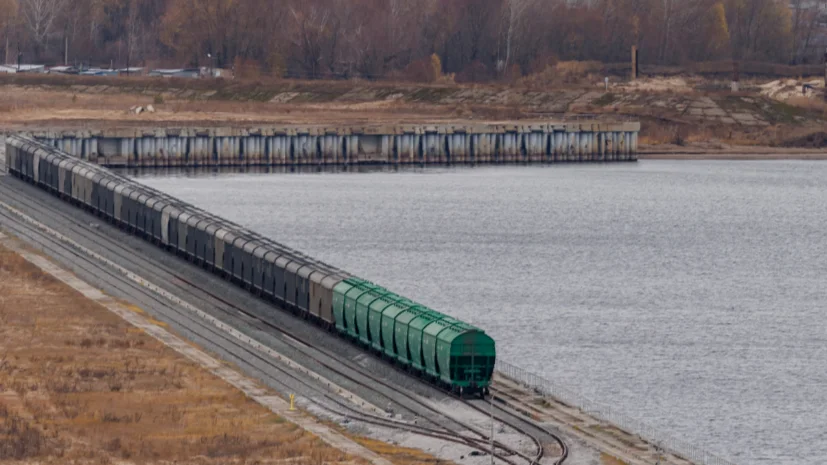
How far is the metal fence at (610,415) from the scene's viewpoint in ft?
192

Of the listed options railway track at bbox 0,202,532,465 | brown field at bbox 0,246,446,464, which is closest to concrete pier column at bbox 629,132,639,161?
railway track at bbox 0,202,532,465

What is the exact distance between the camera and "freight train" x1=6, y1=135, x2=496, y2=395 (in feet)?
205

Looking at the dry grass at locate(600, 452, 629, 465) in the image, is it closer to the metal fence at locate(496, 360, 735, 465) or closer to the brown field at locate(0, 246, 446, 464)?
the metal fence at locate(496, 360, 735, 465)

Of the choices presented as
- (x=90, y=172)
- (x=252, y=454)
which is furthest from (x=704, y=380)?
(x=90, y=172)

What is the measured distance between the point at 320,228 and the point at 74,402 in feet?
232

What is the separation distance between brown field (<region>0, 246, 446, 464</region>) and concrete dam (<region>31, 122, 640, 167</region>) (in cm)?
10390

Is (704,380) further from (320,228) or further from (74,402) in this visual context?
(320,228)

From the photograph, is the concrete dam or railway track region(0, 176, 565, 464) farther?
the concrete dam

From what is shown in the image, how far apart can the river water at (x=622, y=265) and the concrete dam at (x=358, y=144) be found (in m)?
3.48

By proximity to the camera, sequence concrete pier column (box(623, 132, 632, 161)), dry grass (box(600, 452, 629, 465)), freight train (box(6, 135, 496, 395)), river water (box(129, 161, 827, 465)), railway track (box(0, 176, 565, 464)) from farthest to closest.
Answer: concrete pier column (box(623, 132, 632, 161)) → river water (box(129, 161, 827, 465)) → freight train (box(6, 135, 496, 395)) → railway track (box(0, 176, 565, 464)) → dry grass (box(600, 452, 629, 465))

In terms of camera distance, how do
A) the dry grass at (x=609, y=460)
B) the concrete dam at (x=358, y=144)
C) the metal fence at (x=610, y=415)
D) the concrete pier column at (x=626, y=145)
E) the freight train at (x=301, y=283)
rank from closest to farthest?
the dry grass at (x=609, y=460), the metal fence at (x=610, y=415), the freight train at (x=301, y=283), the concrete dam at (x=358, y=144), the concrete pier column at (x=626, y=145)

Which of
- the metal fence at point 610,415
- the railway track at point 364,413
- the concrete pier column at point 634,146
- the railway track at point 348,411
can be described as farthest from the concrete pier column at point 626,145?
the metal fence at point 610,415

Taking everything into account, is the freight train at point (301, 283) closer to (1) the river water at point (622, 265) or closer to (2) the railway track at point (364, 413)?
(2) the railway track at point (364, 413)

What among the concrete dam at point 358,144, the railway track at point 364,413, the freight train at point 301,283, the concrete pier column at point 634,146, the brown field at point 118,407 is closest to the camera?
the brown field at point 118,407
